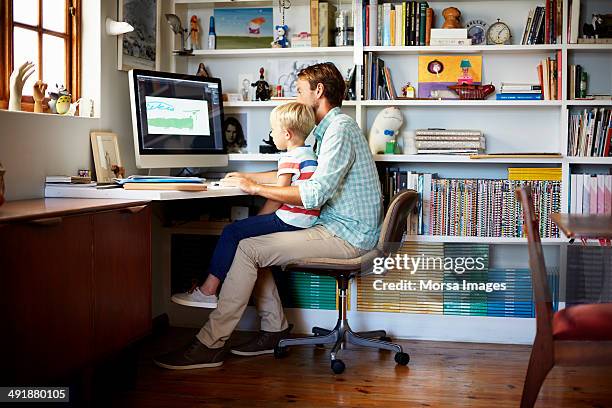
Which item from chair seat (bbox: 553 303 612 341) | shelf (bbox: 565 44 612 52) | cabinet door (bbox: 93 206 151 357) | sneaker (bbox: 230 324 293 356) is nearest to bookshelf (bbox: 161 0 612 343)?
shelf (bbox: 565 44 612 52)

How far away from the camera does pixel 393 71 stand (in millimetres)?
4379

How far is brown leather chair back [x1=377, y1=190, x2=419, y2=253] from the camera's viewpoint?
347 cm

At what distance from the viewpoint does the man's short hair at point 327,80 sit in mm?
3707

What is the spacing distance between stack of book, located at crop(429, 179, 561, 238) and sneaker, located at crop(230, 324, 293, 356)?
0.97 meters

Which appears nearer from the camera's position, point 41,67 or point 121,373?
point 121,373

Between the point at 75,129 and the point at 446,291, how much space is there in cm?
198

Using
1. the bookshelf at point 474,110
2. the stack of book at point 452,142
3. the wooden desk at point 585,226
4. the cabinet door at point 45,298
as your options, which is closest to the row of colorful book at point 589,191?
the bookshelf at point 474,110

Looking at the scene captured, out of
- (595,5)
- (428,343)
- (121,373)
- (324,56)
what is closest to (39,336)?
(121,373)

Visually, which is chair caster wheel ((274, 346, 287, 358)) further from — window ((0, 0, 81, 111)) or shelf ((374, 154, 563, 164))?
window ((0, 0, 81, 111))

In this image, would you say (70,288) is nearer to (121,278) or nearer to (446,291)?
(121,278)

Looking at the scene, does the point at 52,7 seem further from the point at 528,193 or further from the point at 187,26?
the point at 528,193

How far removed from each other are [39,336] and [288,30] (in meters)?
2.54

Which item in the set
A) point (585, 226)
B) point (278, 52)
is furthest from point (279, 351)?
point (585, 226)

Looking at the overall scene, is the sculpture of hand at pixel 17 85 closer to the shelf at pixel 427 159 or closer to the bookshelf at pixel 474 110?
the bookshelf at pixel 474 110
